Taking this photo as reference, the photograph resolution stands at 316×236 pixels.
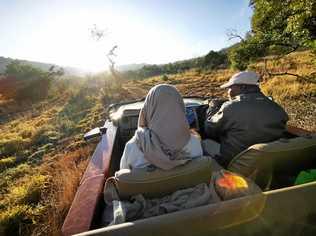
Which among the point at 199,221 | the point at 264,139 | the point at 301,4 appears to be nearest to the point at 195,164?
the point at 199,221

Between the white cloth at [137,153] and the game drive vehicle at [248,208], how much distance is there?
0.28 metres

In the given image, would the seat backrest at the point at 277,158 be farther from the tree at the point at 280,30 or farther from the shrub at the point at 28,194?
the shrub at the point at 28,194

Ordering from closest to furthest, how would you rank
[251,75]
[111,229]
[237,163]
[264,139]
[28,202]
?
[111,229]
[237,163]
[264,139]
[251,75]
[28,202]

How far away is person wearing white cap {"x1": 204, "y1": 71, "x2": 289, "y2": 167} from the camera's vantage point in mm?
2467

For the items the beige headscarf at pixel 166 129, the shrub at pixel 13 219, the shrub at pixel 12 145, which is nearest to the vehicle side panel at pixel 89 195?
the beige headscarf at pixel 166 129

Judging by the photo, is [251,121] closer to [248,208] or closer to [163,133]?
[163,133]

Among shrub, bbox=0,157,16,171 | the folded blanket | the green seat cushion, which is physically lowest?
shrub, bbox=0,157,16,171

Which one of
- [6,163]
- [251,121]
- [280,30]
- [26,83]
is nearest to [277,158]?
[251,121]

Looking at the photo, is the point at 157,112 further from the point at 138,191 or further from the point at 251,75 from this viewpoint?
the point at 251,75

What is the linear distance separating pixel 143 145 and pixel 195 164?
0.37 metres

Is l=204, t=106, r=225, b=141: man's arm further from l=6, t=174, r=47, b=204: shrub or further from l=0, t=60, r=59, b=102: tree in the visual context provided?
A: l=0, t=60, r=59, b=102: tree

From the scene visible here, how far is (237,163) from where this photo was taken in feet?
6.59

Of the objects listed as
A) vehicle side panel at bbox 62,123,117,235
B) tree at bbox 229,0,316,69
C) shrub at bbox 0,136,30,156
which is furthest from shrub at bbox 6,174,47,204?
tree at bbox 229,0,316,69

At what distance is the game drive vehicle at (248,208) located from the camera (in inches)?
44.9
